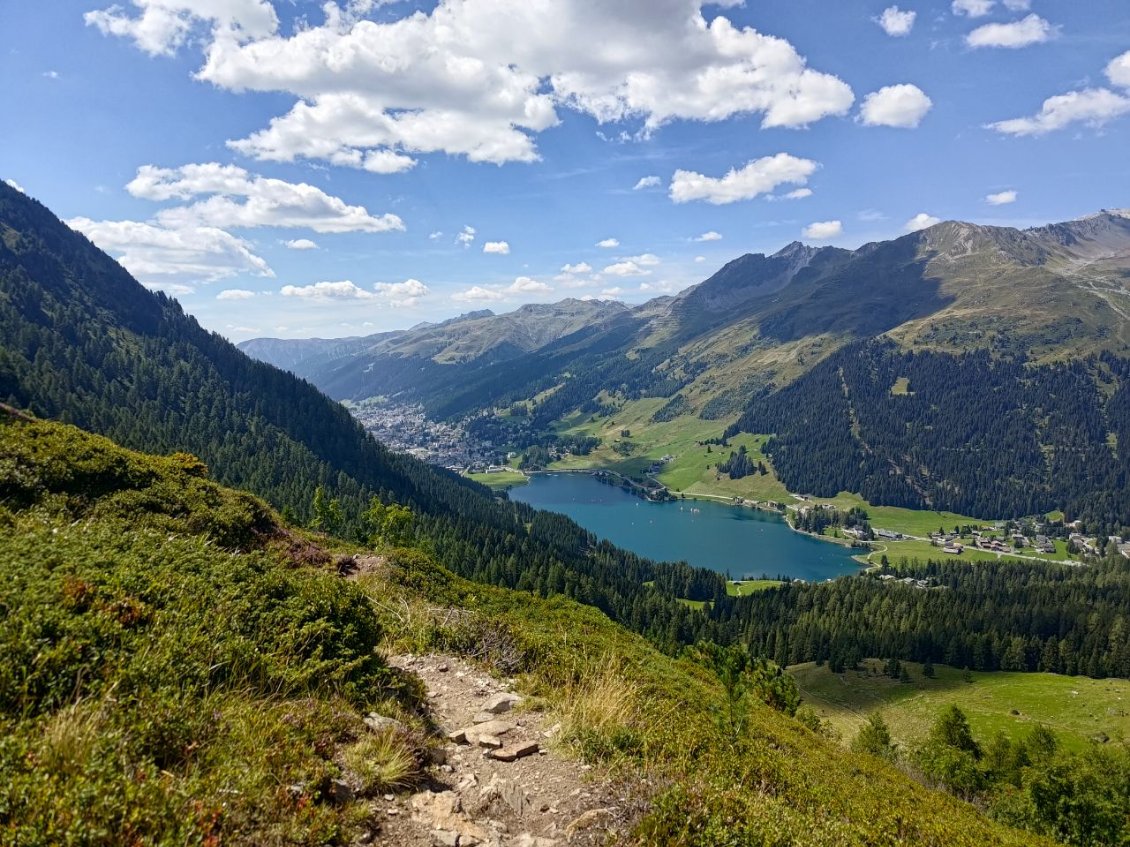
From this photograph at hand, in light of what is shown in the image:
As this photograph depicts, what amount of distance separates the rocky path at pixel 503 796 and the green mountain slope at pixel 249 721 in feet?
0.94

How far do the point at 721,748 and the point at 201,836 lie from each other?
9.69 m

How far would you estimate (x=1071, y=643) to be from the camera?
122 meters

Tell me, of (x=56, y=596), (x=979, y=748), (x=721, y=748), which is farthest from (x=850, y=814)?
(x=979, y=748)

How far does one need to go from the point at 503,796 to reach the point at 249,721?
12.8 ft

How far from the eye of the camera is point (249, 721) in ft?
24.1

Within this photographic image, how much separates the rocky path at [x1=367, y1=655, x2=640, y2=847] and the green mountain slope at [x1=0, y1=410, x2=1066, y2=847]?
0.94ft

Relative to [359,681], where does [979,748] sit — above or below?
below

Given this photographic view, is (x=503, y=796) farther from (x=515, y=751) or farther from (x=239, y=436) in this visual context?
(x=239, y=436)

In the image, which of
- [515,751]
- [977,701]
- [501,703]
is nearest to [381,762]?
[515,751]

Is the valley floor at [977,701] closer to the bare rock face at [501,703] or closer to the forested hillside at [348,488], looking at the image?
the forested hillside at [348,488]

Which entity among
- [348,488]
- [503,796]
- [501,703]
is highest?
[503,796]

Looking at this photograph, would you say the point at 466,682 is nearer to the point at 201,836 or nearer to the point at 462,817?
the point at 462,817

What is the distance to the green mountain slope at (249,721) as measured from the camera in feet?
17.5

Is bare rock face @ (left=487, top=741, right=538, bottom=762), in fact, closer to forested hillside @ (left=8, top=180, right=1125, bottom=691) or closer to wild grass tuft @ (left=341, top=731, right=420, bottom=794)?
wild grass tuft @ (left=341, top=731, right=420, bottom=794)
